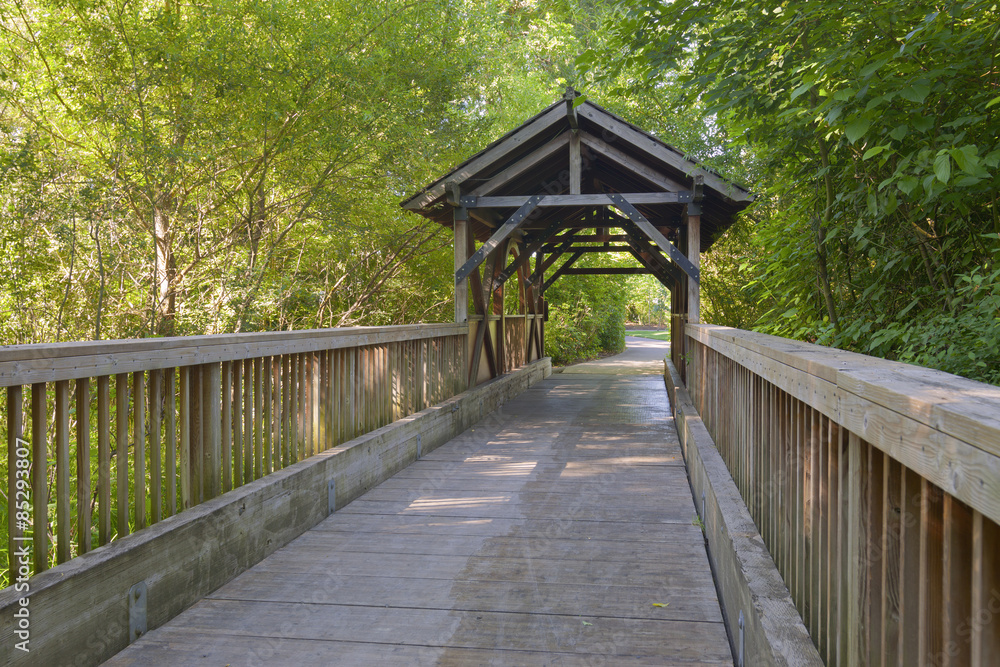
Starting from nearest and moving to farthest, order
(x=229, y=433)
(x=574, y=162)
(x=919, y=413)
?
(x=919, y=413) → (x=229, y=433) → (x=574, y=162)

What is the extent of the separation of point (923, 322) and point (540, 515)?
7.94 feet

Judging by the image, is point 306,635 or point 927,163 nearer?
point 306,635

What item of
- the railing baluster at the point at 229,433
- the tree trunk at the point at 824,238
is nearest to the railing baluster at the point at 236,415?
the railing baluster at the point at 229,433

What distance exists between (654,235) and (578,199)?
1009 mm

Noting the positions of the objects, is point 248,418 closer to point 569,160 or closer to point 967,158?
point 967,158

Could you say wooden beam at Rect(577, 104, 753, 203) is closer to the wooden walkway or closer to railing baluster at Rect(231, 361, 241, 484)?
the wooden walkway

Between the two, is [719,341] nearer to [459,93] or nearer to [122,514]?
[122,514]

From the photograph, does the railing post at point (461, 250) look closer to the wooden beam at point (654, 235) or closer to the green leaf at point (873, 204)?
the wooden beam at point (654, 235)

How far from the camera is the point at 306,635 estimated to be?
2674 millimetres

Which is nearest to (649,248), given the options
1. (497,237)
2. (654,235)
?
(654,235)

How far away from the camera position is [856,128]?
9.56 ft

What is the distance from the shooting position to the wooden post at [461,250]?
855cm

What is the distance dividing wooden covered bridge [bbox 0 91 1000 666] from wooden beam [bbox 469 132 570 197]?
3.46 metres

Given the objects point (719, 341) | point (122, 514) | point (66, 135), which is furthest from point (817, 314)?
point (66, 135)
